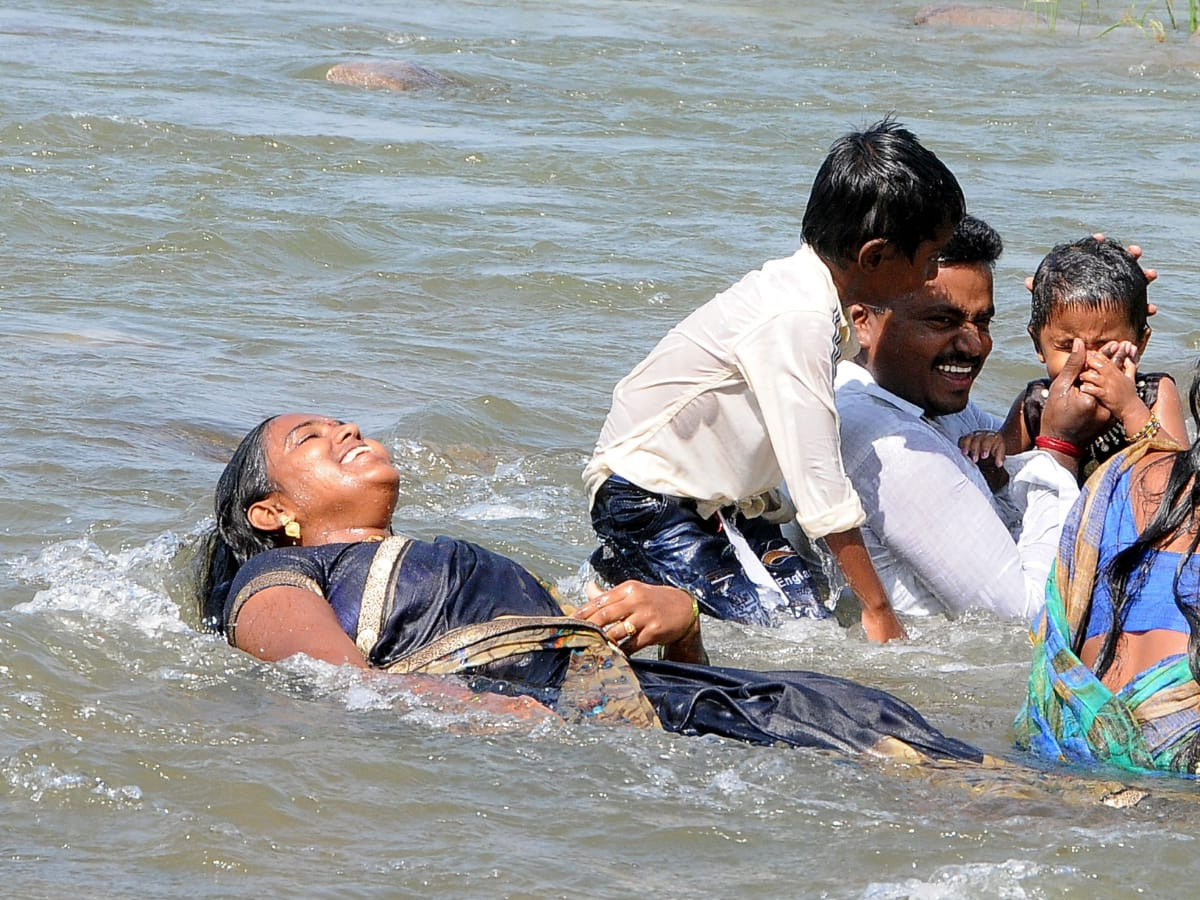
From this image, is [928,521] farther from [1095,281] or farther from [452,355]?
[452,355]

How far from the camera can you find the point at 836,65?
16219 millimetres

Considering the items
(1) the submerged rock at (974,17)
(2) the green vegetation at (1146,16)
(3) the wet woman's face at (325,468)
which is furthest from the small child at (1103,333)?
(1) the submerged rock at (974,17)

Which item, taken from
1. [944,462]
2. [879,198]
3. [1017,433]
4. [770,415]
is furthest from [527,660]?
[1017,433]

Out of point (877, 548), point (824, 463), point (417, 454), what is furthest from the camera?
point (417, 454)

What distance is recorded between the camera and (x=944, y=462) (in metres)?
4.57

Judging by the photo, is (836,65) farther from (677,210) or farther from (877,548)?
(877,548)

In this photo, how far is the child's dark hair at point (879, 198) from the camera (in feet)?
14.4

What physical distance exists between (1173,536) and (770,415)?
Answer: 121 cm

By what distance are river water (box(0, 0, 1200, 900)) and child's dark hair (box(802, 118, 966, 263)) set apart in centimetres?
100

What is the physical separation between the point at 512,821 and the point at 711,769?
0.43 metres

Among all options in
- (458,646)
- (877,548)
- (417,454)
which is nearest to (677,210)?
(417,454)

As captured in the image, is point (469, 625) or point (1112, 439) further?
point (1112, 439)

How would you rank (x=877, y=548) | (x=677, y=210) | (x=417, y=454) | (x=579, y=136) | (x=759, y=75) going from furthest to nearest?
(x=759, y=75) → (x=579, y=136) → (x=677, y=210) → (x=417, y=454) → (x=877, y=548)

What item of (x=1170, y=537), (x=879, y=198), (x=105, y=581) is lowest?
(x=105, y=581)
